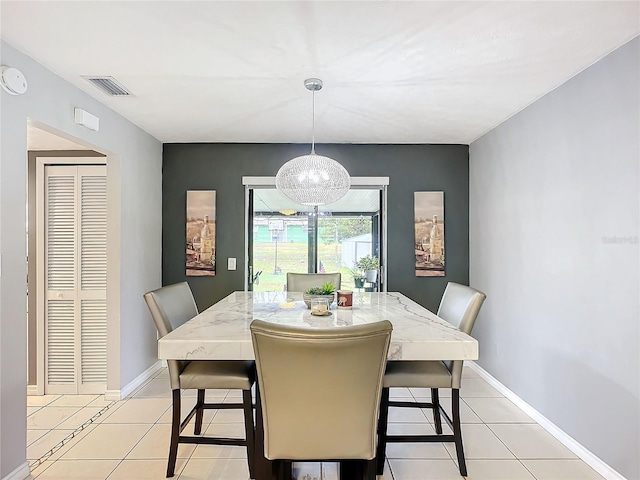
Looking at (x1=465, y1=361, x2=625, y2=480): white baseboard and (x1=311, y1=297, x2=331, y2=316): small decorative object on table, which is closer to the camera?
(x1=465, y1=361, x2=625, y2=480): white baseboard

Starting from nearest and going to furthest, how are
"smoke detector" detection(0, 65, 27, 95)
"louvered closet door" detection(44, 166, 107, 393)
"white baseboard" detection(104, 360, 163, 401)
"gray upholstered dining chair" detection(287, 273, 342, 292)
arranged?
"smoke detector" detection(0, 65, 27, 95)
"white baseboard" detection(104, 360, 163, 401)
"louvered closet door" detection(44, 166, 107, 393)
"gray upholstered dining chair" detection(287, 273, 342, 292)

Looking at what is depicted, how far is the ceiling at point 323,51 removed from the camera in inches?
70.6

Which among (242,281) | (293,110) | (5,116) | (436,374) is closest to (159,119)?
(293,110)

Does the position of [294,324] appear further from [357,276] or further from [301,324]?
[357,276]

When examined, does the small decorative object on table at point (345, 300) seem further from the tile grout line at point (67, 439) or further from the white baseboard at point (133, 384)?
the white baseboard at point (133, 384)

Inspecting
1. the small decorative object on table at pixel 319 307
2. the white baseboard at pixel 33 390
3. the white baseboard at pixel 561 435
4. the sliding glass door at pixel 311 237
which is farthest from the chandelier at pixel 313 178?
the white baseboard at pixel 33 390

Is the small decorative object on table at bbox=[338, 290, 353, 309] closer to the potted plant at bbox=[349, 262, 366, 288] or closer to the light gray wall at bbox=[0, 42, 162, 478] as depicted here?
the light gray wall at bbox=[0, 42, 162, 478]

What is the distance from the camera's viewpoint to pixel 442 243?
13.9 ft

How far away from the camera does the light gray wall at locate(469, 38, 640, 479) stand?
2.05 m

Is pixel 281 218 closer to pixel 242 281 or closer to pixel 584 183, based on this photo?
pixel 242 281

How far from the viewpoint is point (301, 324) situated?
2.05 m

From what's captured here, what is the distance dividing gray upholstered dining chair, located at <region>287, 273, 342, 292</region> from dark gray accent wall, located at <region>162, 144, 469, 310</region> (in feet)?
3.06

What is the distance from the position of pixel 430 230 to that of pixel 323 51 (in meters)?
2.57

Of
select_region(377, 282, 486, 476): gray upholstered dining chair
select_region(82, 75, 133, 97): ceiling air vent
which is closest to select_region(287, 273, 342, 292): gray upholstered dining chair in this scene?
select_region(377, 282, 486, 476): gray upholstered dining chair
